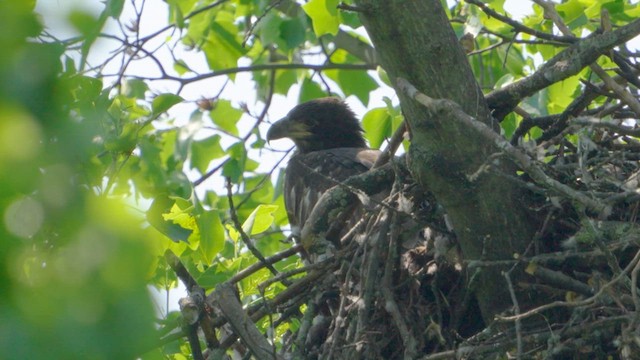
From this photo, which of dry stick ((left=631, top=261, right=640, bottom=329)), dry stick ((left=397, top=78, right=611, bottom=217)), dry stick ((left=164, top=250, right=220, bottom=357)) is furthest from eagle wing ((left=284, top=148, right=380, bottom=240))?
dry stick ((left=631, top=261, right=640, bottom=329))

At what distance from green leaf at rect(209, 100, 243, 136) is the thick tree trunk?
3.20 m

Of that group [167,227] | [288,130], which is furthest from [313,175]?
[167,227]

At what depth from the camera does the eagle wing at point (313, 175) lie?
5.55 meters

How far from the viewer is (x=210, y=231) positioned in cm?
395

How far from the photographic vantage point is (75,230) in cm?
100

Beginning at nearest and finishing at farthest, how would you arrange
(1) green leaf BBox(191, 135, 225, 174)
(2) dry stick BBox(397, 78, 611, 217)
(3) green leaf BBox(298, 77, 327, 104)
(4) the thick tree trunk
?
(2) dry stick BBox(397, 78, 611, 217), (4) the thick tree trunk, (1) green leaf BBox(191, 135, 225, 174), (3) green leaf BBox(298, 77, 327, 104)

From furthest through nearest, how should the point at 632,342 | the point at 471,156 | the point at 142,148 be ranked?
the point at 142,148
the point at 471,156
the point at 632,342

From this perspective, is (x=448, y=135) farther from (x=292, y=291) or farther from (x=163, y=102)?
(x=163, y=102)

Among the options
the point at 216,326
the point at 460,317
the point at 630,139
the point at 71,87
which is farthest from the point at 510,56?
the point at 71,87

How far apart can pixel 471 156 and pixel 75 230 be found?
2.35 metres

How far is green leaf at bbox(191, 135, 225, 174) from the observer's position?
249 inches

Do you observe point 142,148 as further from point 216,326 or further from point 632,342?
point 632,342

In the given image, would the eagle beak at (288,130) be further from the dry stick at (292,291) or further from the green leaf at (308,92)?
the dry stick at (292,291)

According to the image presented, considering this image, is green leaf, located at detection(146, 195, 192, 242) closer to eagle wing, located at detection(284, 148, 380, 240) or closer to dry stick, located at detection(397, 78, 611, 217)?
dry stick, located at detection(397, 78, 611, 217)
